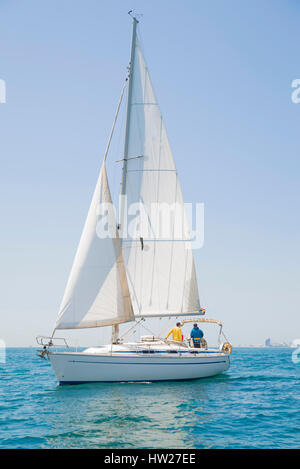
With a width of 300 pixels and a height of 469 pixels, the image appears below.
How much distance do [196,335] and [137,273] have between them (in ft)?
17.8

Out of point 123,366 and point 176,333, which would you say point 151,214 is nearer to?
point 176,333

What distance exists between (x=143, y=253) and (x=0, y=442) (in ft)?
44.3

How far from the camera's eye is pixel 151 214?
23.5m

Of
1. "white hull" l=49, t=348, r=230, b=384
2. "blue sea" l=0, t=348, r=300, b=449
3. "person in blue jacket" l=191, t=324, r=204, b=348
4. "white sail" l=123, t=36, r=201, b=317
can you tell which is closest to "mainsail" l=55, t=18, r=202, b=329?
"white sail" l=123, t=36, r=201, b=317

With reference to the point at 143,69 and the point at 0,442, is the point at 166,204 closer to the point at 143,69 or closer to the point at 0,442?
the point at 143,69

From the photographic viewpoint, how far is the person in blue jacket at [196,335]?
2394 centimetres

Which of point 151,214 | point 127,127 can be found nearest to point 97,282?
point 151,214

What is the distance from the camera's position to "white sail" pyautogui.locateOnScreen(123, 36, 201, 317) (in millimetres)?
22984

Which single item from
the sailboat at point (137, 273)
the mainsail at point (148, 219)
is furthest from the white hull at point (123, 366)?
the mainsail at point (148, 219)

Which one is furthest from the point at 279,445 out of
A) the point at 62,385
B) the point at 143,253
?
the point at 143,253

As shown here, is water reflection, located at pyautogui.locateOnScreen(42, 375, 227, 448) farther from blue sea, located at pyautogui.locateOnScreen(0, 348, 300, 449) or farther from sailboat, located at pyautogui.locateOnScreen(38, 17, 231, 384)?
sailboat, located at pyautogui.locateOnScreen(38, 17, 231, 384)

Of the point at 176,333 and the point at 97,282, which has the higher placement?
the point at 97,282

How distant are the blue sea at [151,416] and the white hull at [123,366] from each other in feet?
1.57

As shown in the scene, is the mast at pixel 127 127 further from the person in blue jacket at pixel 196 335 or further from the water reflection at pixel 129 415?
the water reflection at pixel 129 415
